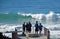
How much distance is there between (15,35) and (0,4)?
30.4m

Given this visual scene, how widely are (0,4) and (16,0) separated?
3.85 m

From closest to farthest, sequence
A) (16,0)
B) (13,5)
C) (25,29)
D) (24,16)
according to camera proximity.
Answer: (25,29) < (24,16) < (13,5) < (16,0)

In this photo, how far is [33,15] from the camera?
115 ft

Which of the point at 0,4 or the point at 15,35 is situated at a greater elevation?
the point at 0,4

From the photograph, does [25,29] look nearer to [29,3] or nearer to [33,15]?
[33,15]

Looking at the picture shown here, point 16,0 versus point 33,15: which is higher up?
point 16,0

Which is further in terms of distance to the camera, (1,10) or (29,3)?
(29,3)

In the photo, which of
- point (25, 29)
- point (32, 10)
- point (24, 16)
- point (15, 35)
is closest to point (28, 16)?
point (24, 16)

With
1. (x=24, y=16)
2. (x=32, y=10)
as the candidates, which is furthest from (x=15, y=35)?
(x=32, y=10)

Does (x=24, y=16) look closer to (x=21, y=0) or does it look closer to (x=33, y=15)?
(x=33, y=15)

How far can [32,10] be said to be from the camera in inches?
1491

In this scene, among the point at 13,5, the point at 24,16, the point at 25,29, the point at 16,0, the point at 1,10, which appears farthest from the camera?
the point at 16,0

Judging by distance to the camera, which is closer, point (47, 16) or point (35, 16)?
point (47, 16)

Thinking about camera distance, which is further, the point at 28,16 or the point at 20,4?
the point at 20,4
